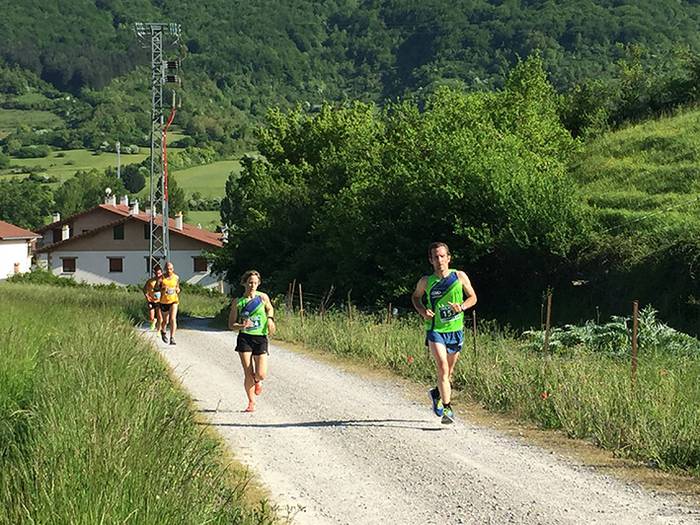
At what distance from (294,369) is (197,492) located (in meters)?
11.2

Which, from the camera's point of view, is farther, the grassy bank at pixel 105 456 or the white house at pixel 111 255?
the white house at pixel 111 255

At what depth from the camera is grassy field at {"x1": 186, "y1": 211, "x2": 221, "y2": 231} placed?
128m

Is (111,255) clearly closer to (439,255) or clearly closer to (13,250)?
(13,250)

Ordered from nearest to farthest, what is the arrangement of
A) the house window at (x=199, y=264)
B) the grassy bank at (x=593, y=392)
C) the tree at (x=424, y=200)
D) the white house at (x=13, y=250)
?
the grassy bank at (x=593, y=392)
the tree at (x=424, y=200)
the house window at (x=199, y=264)
the white house at (x=13, y=250)

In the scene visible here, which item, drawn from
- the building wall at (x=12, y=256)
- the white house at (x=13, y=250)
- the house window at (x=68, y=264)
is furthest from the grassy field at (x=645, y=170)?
the building wall at (x=12, y=256)

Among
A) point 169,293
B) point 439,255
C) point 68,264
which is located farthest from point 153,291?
point 68,264

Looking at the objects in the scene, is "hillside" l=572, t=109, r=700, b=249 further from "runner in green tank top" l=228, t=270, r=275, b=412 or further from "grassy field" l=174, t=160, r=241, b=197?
"grassy field" l=174, t=160, r=241, b=197

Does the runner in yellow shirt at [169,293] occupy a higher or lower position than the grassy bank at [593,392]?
higher

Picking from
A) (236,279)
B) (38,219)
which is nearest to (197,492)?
(236,279)

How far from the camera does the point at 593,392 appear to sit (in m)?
10.6

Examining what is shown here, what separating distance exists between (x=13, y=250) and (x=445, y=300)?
8689 cm

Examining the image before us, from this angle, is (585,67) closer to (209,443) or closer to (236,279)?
(236,279)

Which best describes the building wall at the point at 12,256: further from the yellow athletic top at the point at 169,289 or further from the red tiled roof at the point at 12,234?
the yellow athletic top at the point at 169,289

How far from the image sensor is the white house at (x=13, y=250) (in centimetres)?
8938
